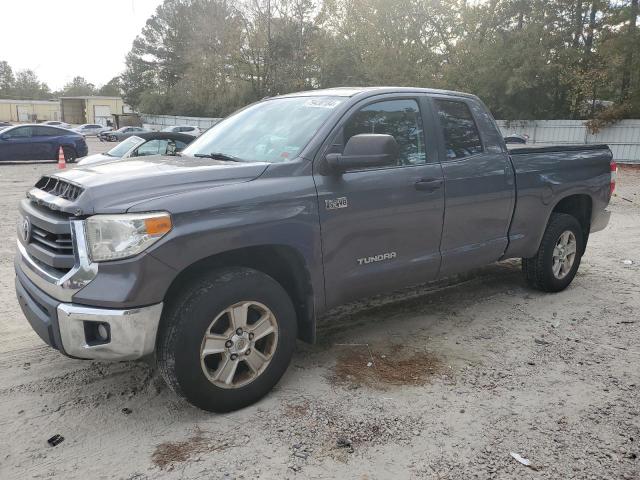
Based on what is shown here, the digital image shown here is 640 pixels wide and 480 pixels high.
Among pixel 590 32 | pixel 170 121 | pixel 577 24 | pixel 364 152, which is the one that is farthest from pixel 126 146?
pixel 170 121

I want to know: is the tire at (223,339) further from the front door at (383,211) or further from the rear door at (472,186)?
the rear door at (472,186)

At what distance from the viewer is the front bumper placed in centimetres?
276

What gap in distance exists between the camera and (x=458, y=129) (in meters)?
4.54

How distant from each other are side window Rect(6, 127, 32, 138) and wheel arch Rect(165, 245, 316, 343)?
742 inches

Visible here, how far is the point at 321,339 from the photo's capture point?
4.40m

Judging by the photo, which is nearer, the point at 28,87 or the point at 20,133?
the point at 20,133

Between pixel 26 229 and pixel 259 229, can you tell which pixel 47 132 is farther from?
pixel 259 229

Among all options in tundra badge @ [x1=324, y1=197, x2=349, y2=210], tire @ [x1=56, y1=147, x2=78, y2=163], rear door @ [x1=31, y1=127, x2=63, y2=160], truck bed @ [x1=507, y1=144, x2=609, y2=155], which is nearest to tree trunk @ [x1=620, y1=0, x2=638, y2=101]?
truck bed @ [x1=507, y1=144, x2=609, y2=155]

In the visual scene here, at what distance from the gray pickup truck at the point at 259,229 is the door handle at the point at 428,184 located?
0.01 m

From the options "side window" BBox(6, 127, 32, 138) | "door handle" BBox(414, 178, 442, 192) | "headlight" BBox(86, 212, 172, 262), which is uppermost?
"side window" BBox(6, 127, 32, 138)

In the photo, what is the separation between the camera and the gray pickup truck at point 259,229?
2.81 metres

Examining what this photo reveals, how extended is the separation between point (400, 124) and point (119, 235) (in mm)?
2333

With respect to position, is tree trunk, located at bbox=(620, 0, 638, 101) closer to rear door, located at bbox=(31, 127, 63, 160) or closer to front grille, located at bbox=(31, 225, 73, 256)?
rear door, located at bbox=(31, 127, 63, 160)

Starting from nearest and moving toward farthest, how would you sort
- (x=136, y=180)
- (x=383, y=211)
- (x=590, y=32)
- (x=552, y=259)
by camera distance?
(x=136, y=180) < (x=383, y=211) < (x=552, y=259) < (x=590, y=32)
